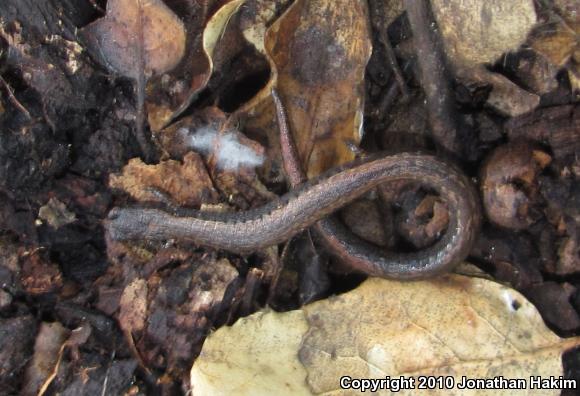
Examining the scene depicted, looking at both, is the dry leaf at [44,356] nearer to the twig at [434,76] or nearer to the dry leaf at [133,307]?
the dry leaf at [133,307]

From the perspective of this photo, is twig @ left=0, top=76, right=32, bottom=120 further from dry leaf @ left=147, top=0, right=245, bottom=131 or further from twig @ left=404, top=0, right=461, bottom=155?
twig @ left=404, top=0, right=461, bottom=155

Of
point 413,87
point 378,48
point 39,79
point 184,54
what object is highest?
point 39,79

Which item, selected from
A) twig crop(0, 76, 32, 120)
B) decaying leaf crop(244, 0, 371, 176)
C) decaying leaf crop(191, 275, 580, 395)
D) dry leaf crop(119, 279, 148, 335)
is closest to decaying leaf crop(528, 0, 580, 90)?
decaying leaf crop(244, 0, 371, 176)

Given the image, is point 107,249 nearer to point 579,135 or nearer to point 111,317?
point 111,317

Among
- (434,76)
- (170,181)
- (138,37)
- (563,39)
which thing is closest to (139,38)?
(138,37)

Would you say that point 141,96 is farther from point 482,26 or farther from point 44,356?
point 482,26

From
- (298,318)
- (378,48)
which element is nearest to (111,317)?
(298,318)
